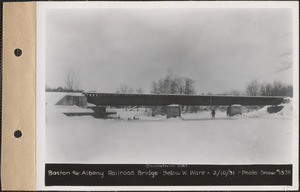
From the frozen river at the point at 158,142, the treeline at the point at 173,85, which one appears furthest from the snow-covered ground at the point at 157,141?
the treeline at the point at 173,85

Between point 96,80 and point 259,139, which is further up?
point 96,80

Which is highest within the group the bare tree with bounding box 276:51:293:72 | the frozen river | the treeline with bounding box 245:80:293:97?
the bare tree with bounding box 276:51:293:72

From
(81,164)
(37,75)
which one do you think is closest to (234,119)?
(81,164)

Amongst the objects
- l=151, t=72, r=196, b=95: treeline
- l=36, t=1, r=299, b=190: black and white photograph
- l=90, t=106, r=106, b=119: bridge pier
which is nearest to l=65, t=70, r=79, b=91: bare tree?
l=36, t=1, r=299, b=190: black and white photograph

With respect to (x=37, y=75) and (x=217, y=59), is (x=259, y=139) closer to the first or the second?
(x=217, y=59)

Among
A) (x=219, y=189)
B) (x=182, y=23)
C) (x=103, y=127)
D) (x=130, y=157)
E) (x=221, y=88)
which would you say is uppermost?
(x=182, y=23)

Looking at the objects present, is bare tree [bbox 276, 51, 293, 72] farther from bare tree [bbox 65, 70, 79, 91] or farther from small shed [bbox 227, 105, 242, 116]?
bare tree [bbox 65, 70, 79, 91]
